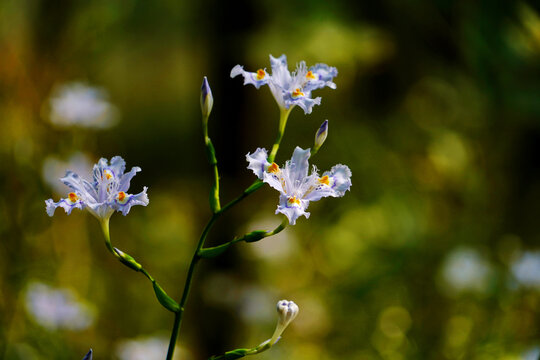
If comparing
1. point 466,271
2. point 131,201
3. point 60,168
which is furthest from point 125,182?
point 466,271

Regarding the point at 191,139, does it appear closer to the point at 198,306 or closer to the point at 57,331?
the point at 198,306

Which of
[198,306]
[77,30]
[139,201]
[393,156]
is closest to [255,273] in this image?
[198,306]

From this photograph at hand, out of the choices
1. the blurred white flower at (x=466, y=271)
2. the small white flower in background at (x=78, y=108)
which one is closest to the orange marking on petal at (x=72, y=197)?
the small white flower in background at (x=78, y=108)

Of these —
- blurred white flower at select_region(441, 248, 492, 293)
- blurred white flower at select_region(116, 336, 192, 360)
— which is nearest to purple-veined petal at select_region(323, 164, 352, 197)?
blurred white flower at select_region(116, 336, 192, 360)

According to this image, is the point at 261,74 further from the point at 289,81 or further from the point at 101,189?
the point at 101,189

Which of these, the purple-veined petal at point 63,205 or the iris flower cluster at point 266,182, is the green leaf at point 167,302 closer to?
the iris flower cluster at point 266,182

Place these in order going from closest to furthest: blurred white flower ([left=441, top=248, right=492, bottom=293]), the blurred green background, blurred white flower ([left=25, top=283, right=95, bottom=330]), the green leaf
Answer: the green leaf, blurred white flower ([left=25, top=283, right=95, bottom=330]), the blurred green background, blurred white flower ([left=441, top=248, right=492, bottom=293])

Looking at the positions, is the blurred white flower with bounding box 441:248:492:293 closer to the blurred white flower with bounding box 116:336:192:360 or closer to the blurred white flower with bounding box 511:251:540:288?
the blurred white flower with bounding box 511:251:540:288
